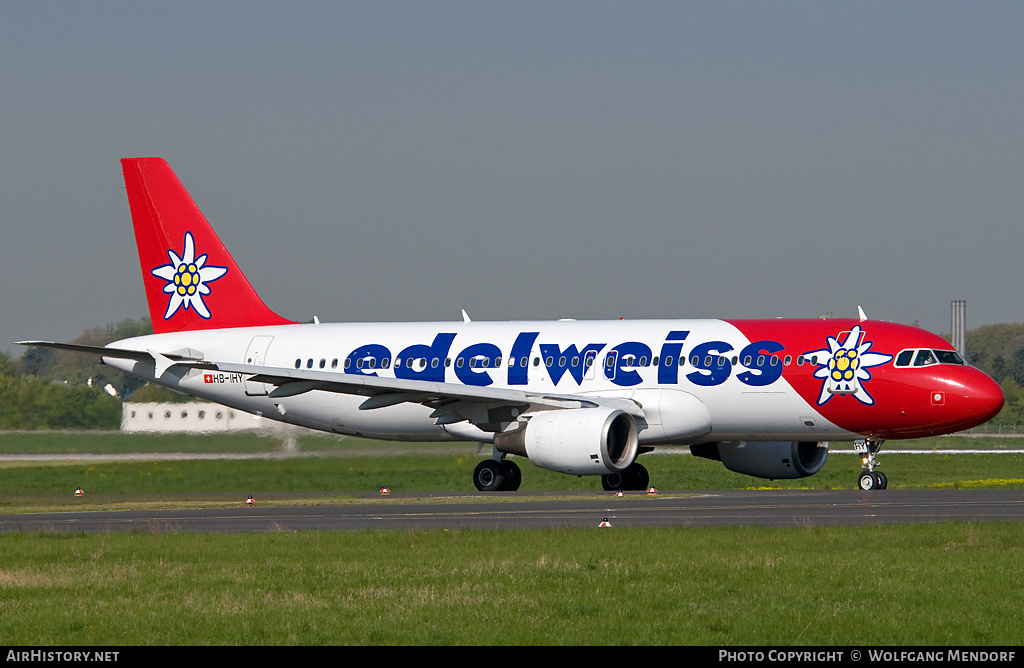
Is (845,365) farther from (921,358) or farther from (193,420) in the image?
(193,420)

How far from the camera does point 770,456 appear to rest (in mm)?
36625

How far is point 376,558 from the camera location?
17875 mm

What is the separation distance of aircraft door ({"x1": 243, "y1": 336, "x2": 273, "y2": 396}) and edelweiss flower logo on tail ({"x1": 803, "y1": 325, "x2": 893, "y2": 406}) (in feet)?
50.4

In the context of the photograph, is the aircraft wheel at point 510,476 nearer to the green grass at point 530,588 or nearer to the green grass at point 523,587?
the green grass at point 523,587

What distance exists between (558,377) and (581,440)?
363 centimetres

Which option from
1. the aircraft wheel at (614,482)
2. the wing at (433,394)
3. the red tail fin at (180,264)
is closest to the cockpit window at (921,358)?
the wing at (433,394)

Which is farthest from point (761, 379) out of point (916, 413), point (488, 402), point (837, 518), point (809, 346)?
point (837, 518)

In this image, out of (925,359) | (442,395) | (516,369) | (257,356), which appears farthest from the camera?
(257,356)

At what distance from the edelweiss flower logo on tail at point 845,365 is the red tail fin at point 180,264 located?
54.3 ft

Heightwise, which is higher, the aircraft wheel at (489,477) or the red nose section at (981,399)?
the red nose section at (981,399)

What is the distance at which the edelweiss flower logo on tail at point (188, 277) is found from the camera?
140ft

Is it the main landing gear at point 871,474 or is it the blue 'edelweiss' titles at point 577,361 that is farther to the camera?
the blue 'edelweiss' titles at point 577,361

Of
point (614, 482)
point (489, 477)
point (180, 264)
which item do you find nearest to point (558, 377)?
point (489, 477)
